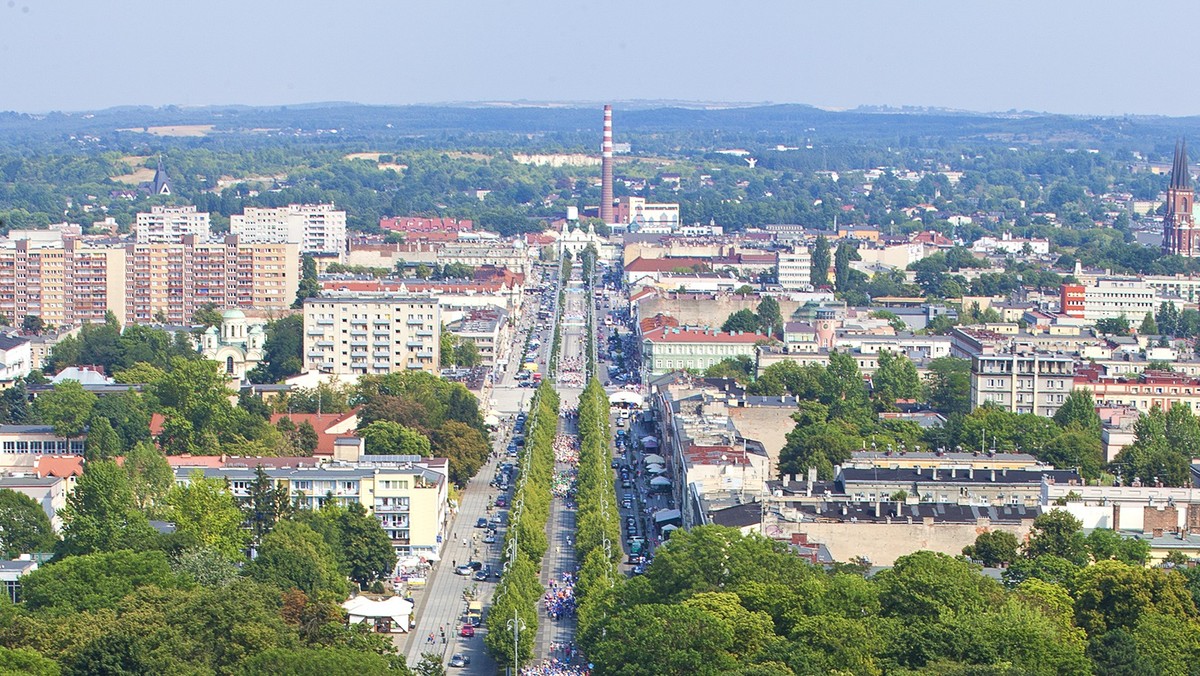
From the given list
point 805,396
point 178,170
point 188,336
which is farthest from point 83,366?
point 178,170

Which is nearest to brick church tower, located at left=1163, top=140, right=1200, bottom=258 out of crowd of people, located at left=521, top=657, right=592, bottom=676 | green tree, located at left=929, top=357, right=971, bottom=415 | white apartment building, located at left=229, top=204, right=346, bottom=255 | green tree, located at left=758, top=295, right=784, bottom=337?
white apartment building, located at left=229, top=204, right=346, bottom=255

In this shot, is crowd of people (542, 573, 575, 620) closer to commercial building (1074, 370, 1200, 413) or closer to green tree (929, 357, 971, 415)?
green tree (929, 357, 971, 415)

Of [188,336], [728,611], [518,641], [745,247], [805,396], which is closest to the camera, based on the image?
[728,611]

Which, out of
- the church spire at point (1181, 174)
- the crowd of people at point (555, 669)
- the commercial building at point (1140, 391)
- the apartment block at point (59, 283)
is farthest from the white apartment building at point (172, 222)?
the crowd of people at point (555, 669)

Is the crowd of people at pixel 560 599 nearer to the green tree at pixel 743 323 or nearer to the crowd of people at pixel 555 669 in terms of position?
the crowd of people at pixel 555 669

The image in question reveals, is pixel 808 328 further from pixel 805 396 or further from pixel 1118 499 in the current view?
pixel 1118 499
